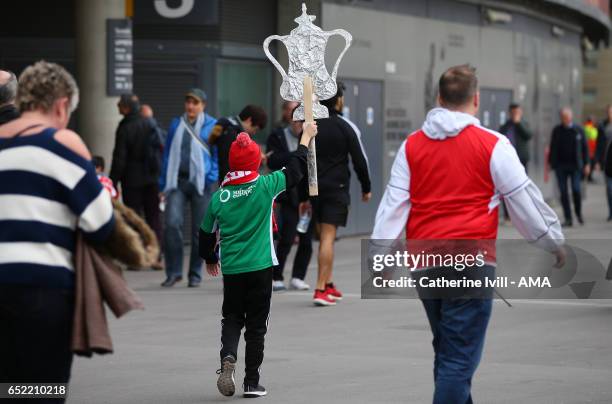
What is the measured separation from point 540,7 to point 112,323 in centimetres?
2059

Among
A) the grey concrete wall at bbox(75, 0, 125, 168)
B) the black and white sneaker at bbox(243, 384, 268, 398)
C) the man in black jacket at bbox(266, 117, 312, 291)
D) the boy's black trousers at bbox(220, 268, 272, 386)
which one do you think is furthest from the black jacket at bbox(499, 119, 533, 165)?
the black and white sneaker at bbox(243, 384, 268, 398)

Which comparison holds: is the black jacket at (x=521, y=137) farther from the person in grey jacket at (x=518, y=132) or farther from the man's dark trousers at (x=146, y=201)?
the man's dark trousers at (x=146, y=201)

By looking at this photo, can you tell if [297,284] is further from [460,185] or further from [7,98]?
[460,185]

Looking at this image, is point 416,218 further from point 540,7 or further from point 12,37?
point 540,7

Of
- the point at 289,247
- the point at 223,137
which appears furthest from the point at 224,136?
the point at 289,247

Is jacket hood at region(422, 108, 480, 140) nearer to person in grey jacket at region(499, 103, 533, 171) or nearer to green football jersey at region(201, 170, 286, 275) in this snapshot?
green football jersey at region(201, 170, 286, 275)

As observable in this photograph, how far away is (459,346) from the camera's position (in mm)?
6195

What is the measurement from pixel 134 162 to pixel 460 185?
33.5 ft

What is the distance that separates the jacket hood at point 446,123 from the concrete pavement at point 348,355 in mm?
2179

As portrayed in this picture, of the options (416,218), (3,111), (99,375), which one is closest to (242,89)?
(99,375)

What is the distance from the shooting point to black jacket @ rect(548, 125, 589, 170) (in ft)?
76.0

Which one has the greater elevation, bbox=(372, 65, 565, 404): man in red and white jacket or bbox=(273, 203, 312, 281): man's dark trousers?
bbox=(372, 65, 565, 404): man in red and white jacket

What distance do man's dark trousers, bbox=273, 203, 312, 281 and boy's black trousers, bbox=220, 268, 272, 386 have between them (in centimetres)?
537

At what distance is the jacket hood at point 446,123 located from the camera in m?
6.31
